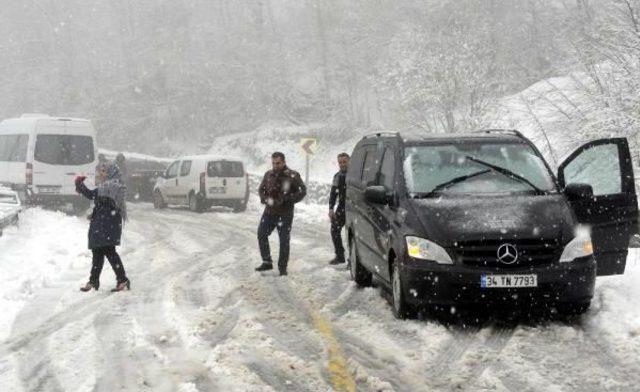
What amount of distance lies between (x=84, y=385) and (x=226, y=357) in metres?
1.13

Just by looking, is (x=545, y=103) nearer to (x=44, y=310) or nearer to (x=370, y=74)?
(x=44, y=310)

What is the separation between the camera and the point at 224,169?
22.8 meters

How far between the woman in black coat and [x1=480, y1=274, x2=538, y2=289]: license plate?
4670mm

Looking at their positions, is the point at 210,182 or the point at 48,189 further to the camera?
the point at 210,182

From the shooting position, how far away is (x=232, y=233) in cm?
1662

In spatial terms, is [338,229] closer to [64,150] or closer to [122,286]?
[122,286]

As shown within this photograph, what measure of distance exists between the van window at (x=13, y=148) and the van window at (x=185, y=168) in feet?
16.5

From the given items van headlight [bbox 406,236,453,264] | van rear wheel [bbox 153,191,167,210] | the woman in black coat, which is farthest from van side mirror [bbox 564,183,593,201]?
van rear wheel [bbox 153,191,167,210]

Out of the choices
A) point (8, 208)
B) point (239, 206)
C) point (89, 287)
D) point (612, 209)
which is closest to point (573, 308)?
point (612, 209)

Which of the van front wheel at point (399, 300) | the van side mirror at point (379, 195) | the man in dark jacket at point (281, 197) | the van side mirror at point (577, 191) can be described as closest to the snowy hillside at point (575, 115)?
the man in dark jacket at point (281, 197)

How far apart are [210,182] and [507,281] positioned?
1702 centimetres

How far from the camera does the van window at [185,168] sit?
76.1 ft

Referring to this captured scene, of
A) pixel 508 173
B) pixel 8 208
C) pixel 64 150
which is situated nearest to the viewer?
pixel 508 173

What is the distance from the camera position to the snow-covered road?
5.20m
